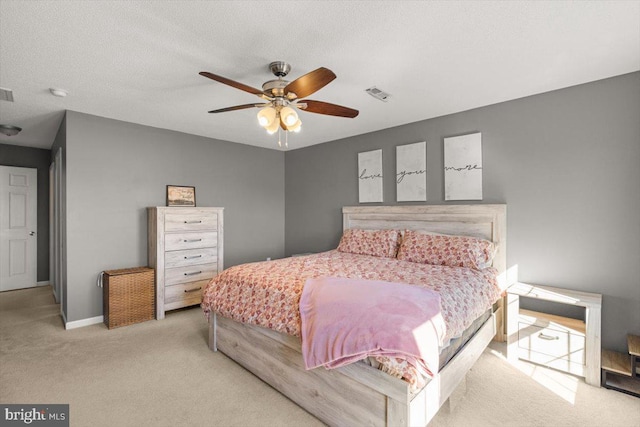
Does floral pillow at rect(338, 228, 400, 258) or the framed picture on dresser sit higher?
the framed picture on dresser

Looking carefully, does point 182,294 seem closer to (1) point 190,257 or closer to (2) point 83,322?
(1) point 190,257

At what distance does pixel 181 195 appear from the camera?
427 cm

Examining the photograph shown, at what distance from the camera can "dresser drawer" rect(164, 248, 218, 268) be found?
3.79 meters

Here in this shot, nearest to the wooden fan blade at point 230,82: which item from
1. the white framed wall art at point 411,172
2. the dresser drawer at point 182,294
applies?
the white framed wall art at point 411,172

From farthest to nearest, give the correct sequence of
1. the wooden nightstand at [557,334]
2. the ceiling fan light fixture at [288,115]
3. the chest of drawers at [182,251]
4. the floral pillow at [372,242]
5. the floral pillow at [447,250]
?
the chest of drawers at [182,251] < the floral pillow at [372,242] < the floral pillow at [447,250] < the wooden nightstand at [557,334] < the ceiling fan light fixture at [288,115]

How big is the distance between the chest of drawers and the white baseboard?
2.17 ft

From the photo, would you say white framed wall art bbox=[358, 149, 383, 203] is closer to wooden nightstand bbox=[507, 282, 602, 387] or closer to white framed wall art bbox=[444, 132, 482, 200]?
white framed wall art bbox=[444, 132, 482, 200]

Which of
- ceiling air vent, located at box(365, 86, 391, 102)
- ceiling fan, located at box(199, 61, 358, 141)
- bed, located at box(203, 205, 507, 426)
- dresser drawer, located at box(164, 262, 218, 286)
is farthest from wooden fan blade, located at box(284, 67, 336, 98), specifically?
dresser drawer, located at box(164, 262, 218, 286)

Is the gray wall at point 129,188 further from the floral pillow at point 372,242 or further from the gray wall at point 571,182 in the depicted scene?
the gray wall at point 571,182

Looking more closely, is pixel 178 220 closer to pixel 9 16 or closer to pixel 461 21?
pixel 9 16

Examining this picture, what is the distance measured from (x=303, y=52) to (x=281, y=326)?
1.91m

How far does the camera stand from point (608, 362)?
231cm

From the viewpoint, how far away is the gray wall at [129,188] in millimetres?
3443

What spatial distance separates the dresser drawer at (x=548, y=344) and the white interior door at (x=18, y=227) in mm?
7247
